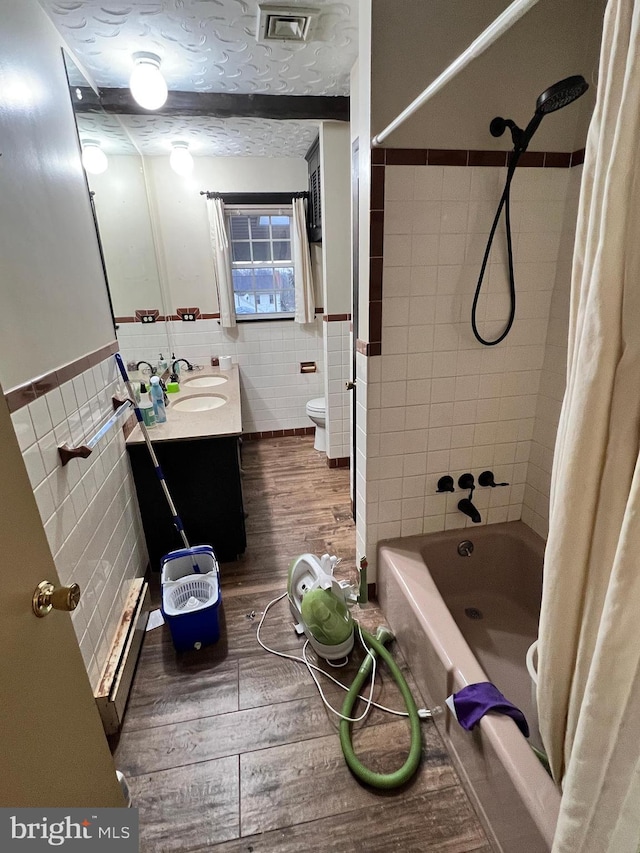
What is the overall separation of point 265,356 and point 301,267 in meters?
0.88

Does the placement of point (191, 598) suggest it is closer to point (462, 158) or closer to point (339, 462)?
point (339, 462)

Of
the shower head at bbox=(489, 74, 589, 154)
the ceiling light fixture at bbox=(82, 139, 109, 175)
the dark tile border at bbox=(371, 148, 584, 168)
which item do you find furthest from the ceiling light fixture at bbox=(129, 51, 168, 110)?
the shower head at bbox=(489, 74, 589, 154)

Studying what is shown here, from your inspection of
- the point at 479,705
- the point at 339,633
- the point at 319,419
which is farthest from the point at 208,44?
the point at 479,705

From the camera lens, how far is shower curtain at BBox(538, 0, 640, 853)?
600 mm

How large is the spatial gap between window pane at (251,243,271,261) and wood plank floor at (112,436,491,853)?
3.05 m

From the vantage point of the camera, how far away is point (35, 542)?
0.73 meters

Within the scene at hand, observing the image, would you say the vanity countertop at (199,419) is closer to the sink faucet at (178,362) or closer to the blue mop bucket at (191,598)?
the sink faucet at (178,362)

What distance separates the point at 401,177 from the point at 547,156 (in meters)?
0.59

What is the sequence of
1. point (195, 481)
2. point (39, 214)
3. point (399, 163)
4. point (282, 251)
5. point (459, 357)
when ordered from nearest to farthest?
point (39, 214), point (399, 163), point (459, 357), point (195, 481), point (282, 251)

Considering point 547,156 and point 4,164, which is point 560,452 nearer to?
point 547,156

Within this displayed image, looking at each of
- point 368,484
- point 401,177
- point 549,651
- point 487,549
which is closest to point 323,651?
point 368,484

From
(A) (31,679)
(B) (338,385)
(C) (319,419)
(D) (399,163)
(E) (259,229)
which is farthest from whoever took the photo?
(E) (259,229)

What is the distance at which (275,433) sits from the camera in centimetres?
406

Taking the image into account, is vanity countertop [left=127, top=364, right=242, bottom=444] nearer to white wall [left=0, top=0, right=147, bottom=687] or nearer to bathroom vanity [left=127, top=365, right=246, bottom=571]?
bathroom vanity [left=127, top=365, right=246, bottom=571]
